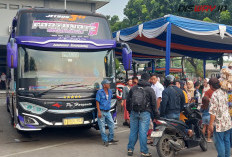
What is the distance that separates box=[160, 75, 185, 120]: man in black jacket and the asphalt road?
Answer: 955 mm

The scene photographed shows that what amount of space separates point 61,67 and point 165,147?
3.15 meters

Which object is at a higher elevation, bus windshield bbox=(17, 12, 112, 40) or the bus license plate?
bus windshield bbox=(17, 12, 112, 40)

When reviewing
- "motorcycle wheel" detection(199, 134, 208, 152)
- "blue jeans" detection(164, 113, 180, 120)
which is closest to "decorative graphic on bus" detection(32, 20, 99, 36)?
"blue jeans" detection(164, 113, 180, 120)

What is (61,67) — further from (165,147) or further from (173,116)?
(165,147)

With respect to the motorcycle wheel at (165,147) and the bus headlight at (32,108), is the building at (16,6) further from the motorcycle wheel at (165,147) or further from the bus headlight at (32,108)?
the motorcycle wheel at (165,147)

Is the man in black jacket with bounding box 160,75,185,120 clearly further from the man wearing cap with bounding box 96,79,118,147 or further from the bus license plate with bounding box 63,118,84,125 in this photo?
the bus license plate with bounding box 63,118,84,125

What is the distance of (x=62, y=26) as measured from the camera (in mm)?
7301

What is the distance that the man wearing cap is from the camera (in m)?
6.94

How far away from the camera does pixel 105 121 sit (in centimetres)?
724

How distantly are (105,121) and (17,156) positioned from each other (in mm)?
2244

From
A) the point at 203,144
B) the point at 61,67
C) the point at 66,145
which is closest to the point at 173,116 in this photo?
the point at 203,144

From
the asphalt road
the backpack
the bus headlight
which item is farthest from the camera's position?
the bus headlight

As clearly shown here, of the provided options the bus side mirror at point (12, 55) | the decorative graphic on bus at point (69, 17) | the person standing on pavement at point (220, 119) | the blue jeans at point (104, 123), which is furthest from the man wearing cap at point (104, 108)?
the person standing on pavement at point (220, 119)

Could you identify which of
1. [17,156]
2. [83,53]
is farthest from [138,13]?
[17,156]
